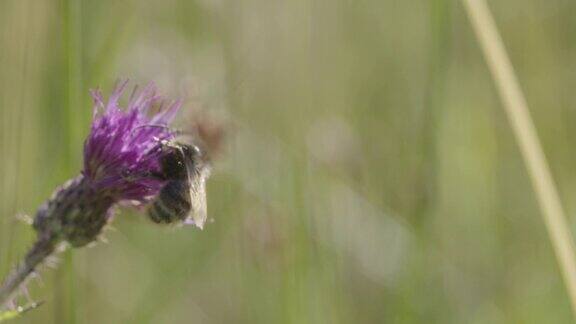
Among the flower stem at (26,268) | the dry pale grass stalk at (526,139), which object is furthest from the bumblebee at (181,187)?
the dry pale grass stalk at (526,139)

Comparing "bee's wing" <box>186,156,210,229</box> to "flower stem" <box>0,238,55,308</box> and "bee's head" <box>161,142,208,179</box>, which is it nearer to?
"bee's head" <box>161,142,208,179</box>

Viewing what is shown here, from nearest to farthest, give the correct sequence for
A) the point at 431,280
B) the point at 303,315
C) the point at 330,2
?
the point at 303,315 → the point at 431,280 → the point at 330,2

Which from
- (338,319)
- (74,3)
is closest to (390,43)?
(338,319)

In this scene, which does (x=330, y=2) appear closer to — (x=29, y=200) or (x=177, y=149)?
(x=29, y=200)

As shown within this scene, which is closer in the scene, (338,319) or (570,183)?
(338,319)

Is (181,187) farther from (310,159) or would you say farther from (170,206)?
(310,159)

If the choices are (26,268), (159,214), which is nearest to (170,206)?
(159,214)

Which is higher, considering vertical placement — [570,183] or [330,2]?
[330,2]

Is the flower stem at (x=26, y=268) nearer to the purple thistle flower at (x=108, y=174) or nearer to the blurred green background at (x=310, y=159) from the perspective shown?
the purple thistle flower at (x=108, y=174)
